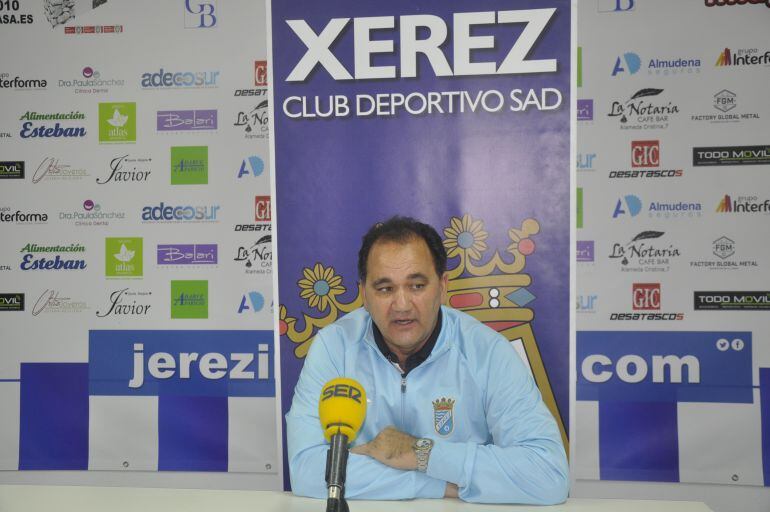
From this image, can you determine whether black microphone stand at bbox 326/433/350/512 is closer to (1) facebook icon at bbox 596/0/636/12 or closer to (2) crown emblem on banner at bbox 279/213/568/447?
(2) crown emblem on banner at bbox 279/213/568/447

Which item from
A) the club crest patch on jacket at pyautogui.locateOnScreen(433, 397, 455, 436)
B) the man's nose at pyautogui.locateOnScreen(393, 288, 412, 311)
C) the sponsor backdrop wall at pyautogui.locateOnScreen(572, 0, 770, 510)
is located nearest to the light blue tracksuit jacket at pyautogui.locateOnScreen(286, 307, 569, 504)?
the club crest patch on jacket at pyautogui.locateOnScreen(433, 397, 455, 436)

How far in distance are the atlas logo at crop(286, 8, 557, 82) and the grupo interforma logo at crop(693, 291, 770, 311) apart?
1217 millimetres

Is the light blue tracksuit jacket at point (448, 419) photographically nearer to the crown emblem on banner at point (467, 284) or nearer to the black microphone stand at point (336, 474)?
the crown emblem on banner at point (467, 284)

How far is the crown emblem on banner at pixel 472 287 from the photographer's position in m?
2.75

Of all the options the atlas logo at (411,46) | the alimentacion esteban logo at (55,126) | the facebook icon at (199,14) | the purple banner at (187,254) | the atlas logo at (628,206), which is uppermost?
the facebook icon at (199,14)

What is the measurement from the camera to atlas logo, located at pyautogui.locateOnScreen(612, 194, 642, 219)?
9.82 feet

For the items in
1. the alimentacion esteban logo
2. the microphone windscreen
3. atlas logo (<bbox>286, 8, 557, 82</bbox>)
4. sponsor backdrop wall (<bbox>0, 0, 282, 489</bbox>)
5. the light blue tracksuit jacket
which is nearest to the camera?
the microphone windscreen

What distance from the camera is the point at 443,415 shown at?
2.21 m

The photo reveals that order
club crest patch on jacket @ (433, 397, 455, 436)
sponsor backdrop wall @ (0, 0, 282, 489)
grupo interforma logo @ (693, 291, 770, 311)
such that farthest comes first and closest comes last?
1. sponsor backdrop wall @ (0, 0, 282, 489)
2. grupo interforma logo @ (693, 291, 770, 311)
3. club crest patch on jacket @ (433, 397, 455, 436)

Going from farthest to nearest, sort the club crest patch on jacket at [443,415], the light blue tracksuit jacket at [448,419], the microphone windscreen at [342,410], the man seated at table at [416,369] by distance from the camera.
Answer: the club crest patch on jacket at [443,415]
the man seated at table at [416,369]
the light blue tracksuit jacket at [448,419]
the microphone windscreen at [342,410]

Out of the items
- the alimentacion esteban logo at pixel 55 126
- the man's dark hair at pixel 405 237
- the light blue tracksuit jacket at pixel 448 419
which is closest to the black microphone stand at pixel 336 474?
the light blue tracksuit jacket at pixel 448 419

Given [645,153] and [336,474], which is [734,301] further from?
[336,474]

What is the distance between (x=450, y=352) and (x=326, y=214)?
85 cm

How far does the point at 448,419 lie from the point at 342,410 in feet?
3.57
